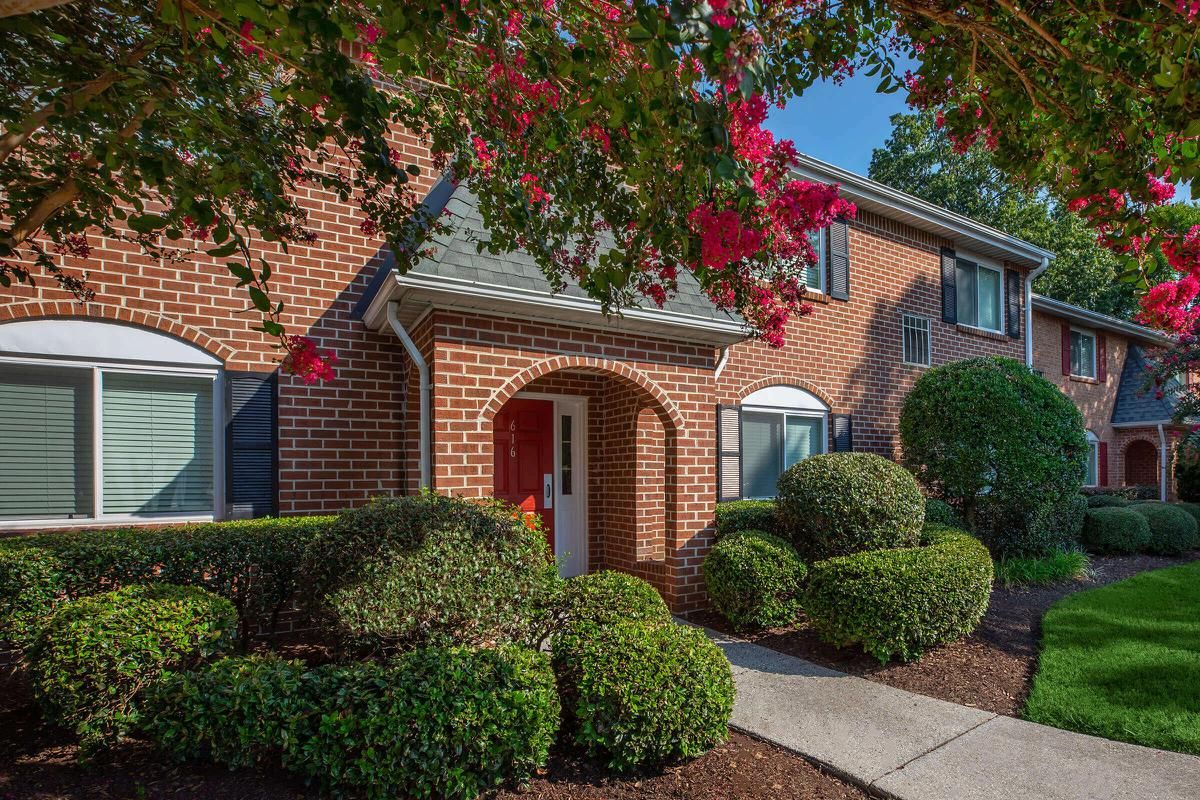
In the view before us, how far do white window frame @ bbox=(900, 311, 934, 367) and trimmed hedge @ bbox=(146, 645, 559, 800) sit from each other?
9.58 metres

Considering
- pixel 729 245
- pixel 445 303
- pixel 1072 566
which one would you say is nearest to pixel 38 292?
pixel 445 303

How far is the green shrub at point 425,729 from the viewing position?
3146mm

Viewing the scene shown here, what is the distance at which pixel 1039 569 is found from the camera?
8.66 m

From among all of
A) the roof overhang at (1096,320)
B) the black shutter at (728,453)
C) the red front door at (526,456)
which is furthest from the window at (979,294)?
the red front door at (526,456)

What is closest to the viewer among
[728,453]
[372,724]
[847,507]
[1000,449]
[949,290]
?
[372,724]

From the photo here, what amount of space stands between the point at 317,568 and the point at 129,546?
1.50m

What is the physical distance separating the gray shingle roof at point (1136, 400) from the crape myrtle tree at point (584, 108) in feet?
52.4

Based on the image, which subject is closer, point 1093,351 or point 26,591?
point 26,591

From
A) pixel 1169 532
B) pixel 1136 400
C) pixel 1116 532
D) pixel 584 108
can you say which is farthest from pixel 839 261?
pixel 1136 400

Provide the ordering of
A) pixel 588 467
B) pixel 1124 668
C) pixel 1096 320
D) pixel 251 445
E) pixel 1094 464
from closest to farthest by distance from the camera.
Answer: pixel 1124 668
pixel 251 445
pixel 588 467
pixel 1096 320
pixel 1094 464

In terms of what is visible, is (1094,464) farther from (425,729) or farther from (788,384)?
(425,729)

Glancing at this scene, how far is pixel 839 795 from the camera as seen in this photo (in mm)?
3492

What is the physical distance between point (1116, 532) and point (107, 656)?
13128 mm

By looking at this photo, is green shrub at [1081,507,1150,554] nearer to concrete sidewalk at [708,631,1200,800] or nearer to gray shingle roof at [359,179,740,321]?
concrete sidewalk at [708,631,1200,800]
